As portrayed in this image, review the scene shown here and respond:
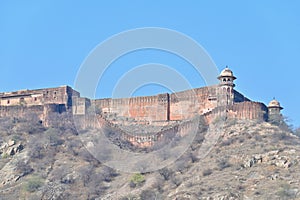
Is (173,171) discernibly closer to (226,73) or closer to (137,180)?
(137,180)

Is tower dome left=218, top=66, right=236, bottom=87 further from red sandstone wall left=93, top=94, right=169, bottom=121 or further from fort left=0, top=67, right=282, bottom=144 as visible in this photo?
red sandstone wall left=93, top=94, right=169, bottom=121

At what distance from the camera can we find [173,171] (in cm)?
7075

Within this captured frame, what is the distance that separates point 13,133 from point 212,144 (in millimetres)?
20767

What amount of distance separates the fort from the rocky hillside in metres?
2.01

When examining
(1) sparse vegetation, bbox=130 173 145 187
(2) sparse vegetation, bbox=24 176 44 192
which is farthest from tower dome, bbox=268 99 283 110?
(2) sparse vegetation, bbox=24 176 44 192

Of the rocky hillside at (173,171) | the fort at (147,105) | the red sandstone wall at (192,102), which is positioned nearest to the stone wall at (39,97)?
the fort at (147,105)

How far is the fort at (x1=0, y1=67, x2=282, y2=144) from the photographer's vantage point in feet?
258

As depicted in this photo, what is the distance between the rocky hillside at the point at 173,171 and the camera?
62438mm

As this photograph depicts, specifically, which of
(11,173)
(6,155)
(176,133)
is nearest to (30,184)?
(11,173)

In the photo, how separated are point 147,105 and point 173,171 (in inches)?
669

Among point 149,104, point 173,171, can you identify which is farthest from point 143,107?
point 173,171

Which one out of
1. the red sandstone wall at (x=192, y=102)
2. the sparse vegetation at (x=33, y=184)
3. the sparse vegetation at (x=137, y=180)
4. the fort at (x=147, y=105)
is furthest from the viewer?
the red sandstone wall at (x=192, y=102)

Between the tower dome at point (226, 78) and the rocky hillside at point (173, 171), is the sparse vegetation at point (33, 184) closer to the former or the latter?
the rocky hillside at point (173, 171)

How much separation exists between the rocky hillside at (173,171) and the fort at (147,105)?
2009mm
